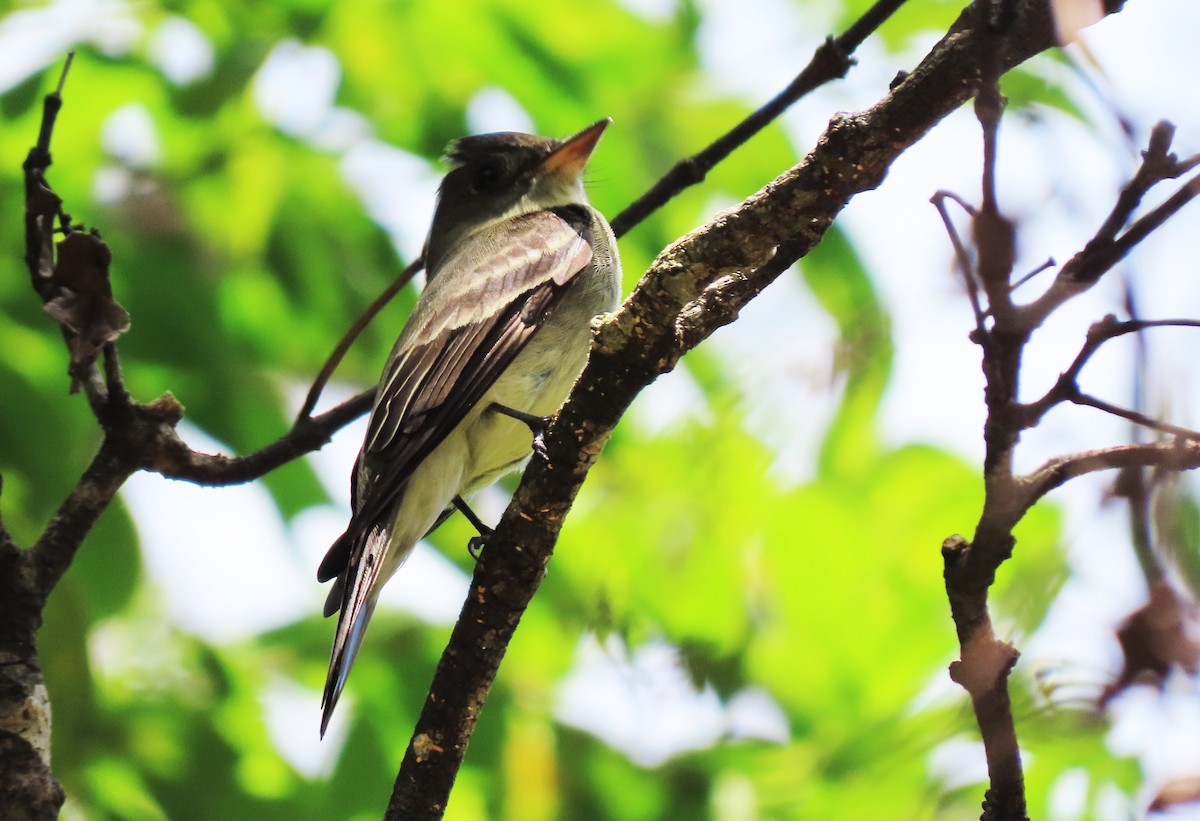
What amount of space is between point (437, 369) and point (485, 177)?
1.90m

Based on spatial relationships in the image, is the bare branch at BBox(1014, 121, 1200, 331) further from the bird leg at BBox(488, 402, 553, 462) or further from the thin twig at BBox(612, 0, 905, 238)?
the bird leg at BBox(488, 402, 553, 462)

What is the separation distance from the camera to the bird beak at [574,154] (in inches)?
174

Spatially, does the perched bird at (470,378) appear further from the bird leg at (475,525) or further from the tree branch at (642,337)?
the tree branch at (642,337)

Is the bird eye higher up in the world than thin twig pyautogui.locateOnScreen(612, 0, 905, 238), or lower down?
higher up

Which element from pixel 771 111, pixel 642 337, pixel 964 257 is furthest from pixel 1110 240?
pixel 771 111

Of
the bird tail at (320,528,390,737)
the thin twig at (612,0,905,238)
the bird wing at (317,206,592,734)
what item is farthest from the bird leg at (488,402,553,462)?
the thin twig at (612,0,905,238)

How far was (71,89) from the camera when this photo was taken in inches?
167

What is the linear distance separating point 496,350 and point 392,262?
0.77 meters

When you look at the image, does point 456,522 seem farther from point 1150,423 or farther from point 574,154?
point 1150,423

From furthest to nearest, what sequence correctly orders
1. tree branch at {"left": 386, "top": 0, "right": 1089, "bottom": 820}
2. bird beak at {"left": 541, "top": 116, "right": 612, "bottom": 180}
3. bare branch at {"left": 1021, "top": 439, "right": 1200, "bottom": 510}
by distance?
bird beak at {"left": 541, "top": 116, "right": 612, "bottom": 180}
tree branch at {"left": 386, "top": 0, "right": 1089, "bottom": 820}
bare branch at {"left": 1021, "top": 439, "right": 1200, "bottom": 510}

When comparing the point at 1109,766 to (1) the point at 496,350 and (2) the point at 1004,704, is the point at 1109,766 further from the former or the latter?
(1) the point at 496,350

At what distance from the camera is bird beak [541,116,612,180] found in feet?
14.5

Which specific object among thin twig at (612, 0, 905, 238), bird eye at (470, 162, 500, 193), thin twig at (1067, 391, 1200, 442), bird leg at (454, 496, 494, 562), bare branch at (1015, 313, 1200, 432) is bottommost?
thin twig at (1067, 391, 1200, 442)

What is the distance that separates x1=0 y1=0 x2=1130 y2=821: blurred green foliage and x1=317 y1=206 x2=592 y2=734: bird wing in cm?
31
